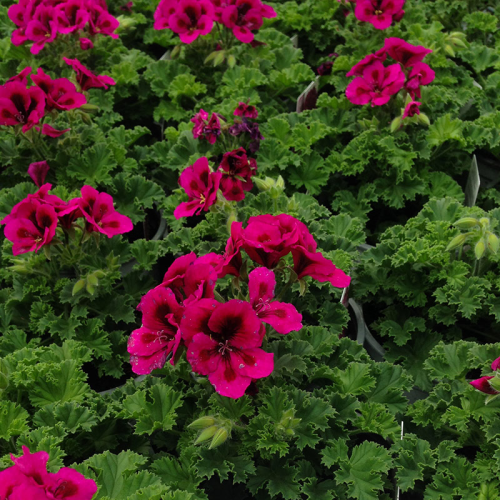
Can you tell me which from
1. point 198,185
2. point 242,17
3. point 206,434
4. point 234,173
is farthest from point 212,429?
point 242,17

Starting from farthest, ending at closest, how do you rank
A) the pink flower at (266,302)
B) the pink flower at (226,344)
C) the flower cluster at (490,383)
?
1. the flower cluster at (490,383)
2. the pink flower at (266,302)
3. the pink flower at (226,344)

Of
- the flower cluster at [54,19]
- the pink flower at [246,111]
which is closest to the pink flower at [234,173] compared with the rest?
the pink flower at [246,111]

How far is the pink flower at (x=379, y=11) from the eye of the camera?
11.8 ft

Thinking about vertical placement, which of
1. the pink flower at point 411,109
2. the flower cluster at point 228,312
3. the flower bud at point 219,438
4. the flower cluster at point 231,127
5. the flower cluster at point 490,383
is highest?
the flower cluster at point 228,312

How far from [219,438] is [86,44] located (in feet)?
8.70

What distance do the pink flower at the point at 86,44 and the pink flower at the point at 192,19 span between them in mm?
472

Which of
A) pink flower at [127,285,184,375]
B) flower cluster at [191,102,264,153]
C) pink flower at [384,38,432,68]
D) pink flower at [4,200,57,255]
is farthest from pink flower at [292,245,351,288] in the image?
pink flower at [384,38,432,68]

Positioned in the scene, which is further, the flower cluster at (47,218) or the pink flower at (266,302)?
the flower cluster at (47,218)

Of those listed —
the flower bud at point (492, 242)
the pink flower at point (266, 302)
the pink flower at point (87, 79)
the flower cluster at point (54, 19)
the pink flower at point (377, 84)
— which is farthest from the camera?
the flower cluster at point (54, 19)

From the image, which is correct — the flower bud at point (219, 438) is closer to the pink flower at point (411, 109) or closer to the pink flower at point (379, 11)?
the pink flower at point (411, 109)

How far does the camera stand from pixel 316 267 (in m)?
1.86

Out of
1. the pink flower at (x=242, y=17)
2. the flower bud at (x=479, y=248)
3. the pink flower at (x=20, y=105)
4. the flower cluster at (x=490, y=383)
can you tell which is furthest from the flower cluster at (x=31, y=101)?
the flower cluster at (x=490, y=383)

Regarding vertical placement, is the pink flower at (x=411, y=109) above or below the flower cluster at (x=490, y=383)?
above

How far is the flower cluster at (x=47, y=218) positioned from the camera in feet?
7.30
